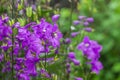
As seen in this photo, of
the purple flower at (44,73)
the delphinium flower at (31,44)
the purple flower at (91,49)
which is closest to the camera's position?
the delphinium flower at (31,44)

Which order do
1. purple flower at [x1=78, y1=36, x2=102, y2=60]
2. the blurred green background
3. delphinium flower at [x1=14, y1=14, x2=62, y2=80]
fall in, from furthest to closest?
1. the blurred green background
2. purple flower at [x1=78, y1=36, x2=102, y2=60]
3. delphinium flower at [x1=14, y1=14, x2=62, y2=80]

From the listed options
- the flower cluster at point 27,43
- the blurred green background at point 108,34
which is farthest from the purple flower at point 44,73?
the blurred green background at point 108,34

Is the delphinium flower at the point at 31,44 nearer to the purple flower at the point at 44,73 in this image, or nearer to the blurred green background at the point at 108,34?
the purple flower at the point at 44,73

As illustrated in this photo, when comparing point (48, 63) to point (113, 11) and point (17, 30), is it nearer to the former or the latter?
point (17, 30)

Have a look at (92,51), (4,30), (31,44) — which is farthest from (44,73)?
(92,51)

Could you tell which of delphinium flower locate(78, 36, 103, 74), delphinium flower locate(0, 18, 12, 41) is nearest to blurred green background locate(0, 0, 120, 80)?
delphinium flower locate(78, 36, 103, 74)

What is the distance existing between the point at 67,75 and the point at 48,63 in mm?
540

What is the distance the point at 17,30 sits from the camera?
2.80m

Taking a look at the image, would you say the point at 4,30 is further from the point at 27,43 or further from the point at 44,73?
the point at 44,73

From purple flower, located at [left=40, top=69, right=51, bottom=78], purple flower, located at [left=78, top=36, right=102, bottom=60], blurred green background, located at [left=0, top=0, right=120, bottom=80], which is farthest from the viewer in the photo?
blurred green background, located at [left=0, top=0, right=120, bottom=80]

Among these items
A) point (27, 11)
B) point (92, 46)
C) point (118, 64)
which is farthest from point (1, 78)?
point (118, 64)

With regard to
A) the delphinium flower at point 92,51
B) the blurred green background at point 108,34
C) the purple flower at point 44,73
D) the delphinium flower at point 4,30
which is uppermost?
the delphinium flower at point 4,30

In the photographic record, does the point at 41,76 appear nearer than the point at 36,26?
No

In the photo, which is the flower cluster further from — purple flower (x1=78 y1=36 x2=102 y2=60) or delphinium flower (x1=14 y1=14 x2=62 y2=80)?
purple flower (x1=78 y1=36 x2=102 y2=60)
